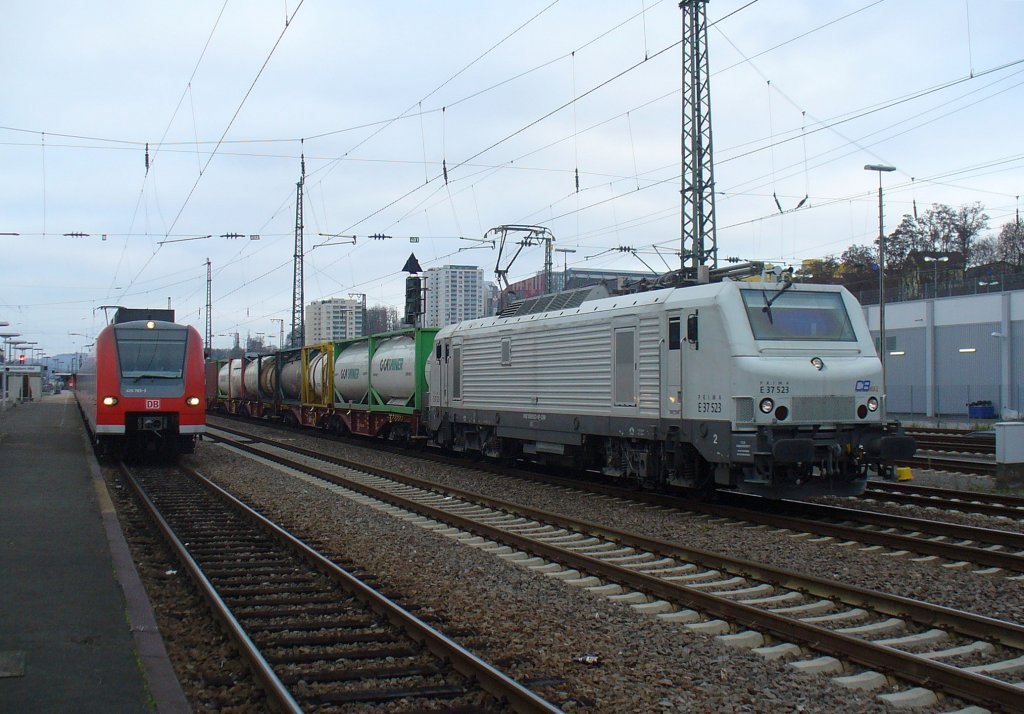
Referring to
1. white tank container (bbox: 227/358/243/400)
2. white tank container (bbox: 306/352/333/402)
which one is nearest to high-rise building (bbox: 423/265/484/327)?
white tank container (bbox: 227/358/243/400)

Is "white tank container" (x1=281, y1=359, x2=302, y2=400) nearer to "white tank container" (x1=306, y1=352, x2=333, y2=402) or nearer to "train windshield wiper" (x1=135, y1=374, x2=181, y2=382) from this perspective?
"white tank container" (x1=306, y1=352, x2=333, y2=402)

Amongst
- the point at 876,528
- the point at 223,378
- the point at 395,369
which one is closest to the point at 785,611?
the point at 876,528

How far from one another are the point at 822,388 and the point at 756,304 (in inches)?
56.9

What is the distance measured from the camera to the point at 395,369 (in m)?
24.5

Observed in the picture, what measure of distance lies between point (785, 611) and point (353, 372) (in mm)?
21656

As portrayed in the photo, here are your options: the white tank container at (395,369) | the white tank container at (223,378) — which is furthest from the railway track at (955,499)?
the white tank container at (223,378)

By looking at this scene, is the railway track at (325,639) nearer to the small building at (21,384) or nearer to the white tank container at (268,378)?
the white tank container at (268,378)

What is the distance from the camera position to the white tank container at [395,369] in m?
23.7

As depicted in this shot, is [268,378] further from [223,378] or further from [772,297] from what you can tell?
[772,297]

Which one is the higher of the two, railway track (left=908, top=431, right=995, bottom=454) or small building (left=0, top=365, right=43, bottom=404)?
small building (left=0, top=365, right=43, bottom=404)

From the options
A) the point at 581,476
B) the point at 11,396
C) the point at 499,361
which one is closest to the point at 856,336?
the point at 581,476

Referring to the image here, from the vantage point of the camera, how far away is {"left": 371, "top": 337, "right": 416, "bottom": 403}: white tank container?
2366cm

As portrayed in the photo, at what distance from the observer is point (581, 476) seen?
17.6m

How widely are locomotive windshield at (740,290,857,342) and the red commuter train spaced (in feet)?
42.1
